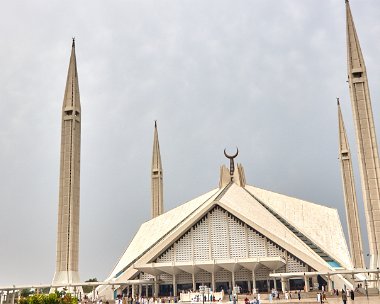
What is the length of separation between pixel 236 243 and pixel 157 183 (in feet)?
65.4

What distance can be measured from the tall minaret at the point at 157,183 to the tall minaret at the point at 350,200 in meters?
18.5

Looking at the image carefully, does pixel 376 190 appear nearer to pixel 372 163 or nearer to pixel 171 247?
pixel 372 163

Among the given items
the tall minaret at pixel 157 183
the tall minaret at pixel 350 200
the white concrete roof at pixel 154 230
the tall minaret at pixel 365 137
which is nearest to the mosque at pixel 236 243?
the tall minaret at pixel 365 137

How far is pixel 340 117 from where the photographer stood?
1832 inches

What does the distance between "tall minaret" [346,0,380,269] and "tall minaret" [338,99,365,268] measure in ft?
40.0

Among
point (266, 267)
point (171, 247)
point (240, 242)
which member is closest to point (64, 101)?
point (171, 247)

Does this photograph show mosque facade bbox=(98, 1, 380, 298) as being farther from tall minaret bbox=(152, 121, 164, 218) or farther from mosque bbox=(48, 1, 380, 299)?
tall minaret bbox=(152, 121, 164, 218)

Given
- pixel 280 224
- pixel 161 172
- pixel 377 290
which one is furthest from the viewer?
pixel 161 172

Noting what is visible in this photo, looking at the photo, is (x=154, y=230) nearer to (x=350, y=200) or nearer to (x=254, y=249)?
(x=254, y=249)

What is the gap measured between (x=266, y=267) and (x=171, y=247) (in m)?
6.68

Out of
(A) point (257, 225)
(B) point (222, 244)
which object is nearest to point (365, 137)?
(A) point (257, 225)

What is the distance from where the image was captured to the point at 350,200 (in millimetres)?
43562

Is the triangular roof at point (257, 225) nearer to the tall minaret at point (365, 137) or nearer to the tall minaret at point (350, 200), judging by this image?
the tall minaret at point (350, 200)

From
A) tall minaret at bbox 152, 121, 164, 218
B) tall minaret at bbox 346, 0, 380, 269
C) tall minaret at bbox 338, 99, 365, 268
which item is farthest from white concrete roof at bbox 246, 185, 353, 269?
tall minaret at bbox 152, 121, 164, 218
